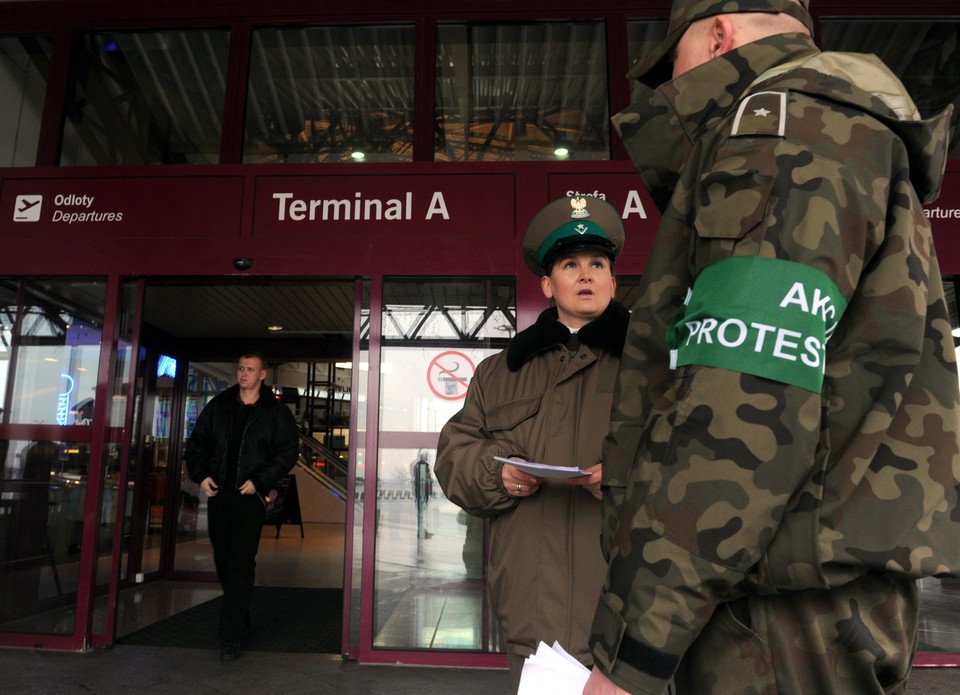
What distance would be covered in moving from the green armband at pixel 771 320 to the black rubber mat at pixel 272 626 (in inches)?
147

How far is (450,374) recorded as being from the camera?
3920mm

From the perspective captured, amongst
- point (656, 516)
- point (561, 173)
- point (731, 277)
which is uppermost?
point (561, 173)

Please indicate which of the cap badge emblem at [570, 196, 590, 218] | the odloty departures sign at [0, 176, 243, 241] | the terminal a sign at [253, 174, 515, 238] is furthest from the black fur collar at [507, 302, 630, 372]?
the odloty departures sign at [0, 176, 243, 241]

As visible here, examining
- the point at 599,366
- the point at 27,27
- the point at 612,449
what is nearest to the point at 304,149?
the point at 27,27

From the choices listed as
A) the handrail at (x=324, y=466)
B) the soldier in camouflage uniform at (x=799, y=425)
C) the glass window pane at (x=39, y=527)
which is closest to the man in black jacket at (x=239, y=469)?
the glass window pane at (x=39, y=527)

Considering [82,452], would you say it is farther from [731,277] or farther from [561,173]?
[731,277]

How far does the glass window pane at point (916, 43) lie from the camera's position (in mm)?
4242

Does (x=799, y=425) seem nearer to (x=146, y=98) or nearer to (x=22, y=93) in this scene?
(x=146, y=98)

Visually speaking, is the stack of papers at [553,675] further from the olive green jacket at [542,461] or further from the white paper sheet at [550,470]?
the olive green jacket at [542,461]

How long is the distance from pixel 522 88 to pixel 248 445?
2874 millimetres

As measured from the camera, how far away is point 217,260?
12.9 feet

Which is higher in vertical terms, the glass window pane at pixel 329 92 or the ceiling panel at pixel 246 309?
the glass window pane at pixel 329 92

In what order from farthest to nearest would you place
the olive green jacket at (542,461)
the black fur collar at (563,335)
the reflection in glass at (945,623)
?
1. the reflection in glass at (945,623)
2. the black fur collar at (563,335)
3. the olive green jacket at (542,461)

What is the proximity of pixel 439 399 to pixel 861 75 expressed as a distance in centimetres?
315
